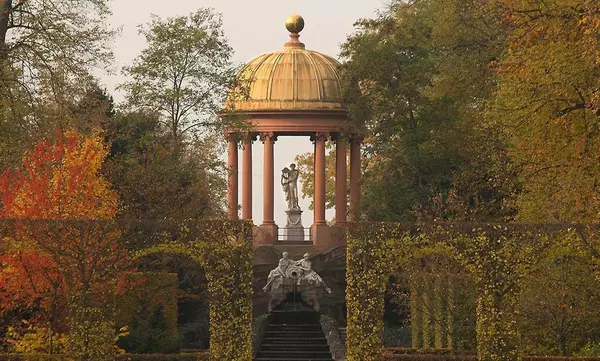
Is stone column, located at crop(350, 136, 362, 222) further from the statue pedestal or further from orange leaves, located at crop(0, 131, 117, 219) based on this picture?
orange leaves, located at crop(0, 131, 117, 219)

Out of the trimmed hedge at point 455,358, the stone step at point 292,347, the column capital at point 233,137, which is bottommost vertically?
the trimmed hedge at point 455,358

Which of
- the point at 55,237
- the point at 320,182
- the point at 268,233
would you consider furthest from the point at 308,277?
the point at 55,237

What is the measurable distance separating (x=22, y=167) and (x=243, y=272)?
419 inches

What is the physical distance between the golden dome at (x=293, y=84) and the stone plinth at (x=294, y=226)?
4.64 m

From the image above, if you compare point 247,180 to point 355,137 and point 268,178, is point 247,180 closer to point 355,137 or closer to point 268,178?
point 268,178

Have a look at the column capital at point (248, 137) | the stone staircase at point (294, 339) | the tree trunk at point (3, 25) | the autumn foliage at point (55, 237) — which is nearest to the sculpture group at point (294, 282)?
the stone staircase at point (294, 339)

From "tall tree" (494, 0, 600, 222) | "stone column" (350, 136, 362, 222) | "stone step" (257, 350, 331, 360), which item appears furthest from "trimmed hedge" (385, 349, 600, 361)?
"stone column" (350, 136, 362, 222)

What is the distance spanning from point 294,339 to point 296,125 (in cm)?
1794

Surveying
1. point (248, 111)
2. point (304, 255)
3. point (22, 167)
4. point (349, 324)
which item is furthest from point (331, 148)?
point (349, 324)

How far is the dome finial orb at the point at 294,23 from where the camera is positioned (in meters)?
72.6

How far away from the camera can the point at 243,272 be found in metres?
44.2

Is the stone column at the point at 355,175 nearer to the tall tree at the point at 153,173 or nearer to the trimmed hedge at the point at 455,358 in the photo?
the tall tree at the point at 153,173

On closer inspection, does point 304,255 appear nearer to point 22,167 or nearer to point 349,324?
point 22,167

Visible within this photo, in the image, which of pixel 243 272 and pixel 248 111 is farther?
pixel 248 111
